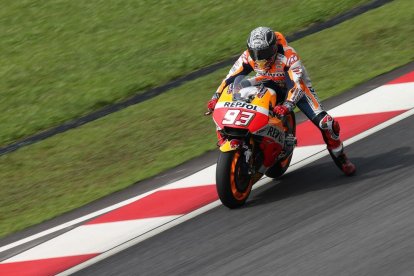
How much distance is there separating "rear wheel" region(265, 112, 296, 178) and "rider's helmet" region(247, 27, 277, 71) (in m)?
0.66

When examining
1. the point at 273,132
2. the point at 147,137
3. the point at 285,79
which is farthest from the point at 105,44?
the point at 273,132

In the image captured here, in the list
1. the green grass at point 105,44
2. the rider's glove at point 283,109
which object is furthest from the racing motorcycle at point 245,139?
the green grass at point 105,44

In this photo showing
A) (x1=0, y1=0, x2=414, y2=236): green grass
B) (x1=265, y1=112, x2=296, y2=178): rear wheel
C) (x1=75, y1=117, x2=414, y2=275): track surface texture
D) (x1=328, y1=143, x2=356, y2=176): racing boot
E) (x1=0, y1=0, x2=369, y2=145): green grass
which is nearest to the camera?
(x1=75, y1=117, x2=414, y2=275): track surface texture

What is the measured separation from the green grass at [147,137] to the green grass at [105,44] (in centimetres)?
79

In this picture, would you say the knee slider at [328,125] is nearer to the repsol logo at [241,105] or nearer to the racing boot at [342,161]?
the racing boot at [342,161]

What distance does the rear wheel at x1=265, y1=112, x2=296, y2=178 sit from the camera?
9.30m

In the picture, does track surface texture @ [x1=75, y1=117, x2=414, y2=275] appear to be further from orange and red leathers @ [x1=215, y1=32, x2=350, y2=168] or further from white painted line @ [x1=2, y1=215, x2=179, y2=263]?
orange and red leathers @ [x1=215, y1=32, x2=350, y2=168]

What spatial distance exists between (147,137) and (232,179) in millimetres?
3265

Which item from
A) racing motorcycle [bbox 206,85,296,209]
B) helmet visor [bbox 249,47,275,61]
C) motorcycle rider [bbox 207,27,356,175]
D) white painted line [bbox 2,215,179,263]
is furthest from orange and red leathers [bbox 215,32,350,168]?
white painted line [bbox 2,215,179,263]

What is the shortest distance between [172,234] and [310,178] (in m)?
1.56

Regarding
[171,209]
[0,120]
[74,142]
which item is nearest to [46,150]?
[74,142]

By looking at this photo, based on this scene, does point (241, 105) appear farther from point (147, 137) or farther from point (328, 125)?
point (147, 137)

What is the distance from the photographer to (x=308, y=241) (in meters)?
7.61

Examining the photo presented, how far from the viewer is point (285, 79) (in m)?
9.07
